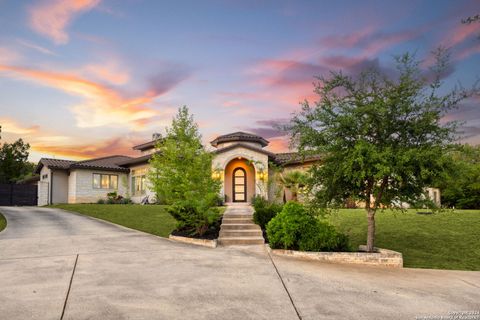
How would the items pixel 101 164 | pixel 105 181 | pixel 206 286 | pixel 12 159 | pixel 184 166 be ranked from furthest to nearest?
pixel 12 159
pixel 101 164
pixel 105 181
pixel 184 166
pixel 206 286

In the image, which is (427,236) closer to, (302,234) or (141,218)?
(302,234)

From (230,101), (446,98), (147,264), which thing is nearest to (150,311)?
(147,264)

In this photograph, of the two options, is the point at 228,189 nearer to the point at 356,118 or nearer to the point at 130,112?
the point at 130,112

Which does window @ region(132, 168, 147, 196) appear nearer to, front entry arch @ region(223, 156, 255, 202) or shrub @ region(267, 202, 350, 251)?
front entry arch @ region(223, 156, 255, 202)

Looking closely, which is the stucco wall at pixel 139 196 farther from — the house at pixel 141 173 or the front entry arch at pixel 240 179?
the front entry arch at pixel 240 179

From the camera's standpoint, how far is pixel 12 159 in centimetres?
4922

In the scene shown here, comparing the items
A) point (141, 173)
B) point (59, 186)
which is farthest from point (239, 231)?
point (59, 186)

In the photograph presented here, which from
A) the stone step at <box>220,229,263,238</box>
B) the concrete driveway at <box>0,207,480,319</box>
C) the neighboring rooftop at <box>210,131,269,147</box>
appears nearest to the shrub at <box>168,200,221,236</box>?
the stone step at <box>220,229,263,238</box>

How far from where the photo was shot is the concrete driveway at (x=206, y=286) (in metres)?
5.06

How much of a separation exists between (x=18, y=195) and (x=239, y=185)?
68.9 feet

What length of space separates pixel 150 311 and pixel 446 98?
835 cm

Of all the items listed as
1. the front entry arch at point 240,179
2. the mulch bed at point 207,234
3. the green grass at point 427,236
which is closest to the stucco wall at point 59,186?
the front entry arch at point 240,179

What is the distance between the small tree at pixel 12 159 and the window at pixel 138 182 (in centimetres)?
2726

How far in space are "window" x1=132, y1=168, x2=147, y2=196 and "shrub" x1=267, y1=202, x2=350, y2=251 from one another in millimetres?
21024
